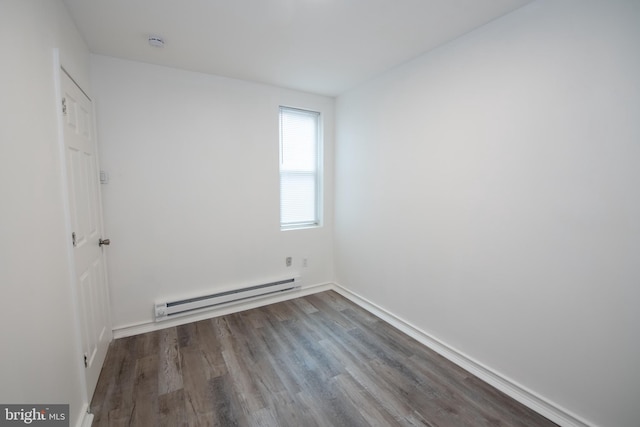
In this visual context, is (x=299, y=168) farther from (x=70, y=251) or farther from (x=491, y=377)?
(x=491, y=377)

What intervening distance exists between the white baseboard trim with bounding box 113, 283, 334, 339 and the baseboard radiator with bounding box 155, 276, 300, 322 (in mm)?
68

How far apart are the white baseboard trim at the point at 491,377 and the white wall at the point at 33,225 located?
2.45 metres

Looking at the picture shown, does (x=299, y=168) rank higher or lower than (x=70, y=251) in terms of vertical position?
higher

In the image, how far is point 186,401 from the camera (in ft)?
6.02

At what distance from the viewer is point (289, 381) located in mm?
2027

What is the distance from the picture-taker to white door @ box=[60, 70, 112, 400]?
168cm

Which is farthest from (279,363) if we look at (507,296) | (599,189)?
(599,189)

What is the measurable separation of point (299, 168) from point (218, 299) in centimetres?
175

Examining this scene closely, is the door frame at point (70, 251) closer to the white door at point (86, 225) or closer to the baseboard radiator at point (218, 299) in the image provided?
the white door at point (86, 225)

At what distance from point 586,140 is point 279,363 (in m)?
2.49

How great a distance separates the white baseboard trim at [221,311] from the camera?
2605 mm

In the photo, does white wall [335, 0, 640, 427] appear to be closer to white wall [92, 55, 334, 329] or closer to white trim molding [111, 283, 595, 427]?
white trim molding [111, 283, 595, 427]

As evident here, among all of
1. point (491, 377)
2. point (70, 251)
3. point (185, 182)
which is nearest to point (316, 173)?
point (185, 182)

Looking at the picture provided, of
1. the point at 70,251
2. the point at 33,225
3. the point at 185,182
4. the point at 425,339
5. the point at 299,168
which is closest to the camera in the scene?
the point at 33,225
